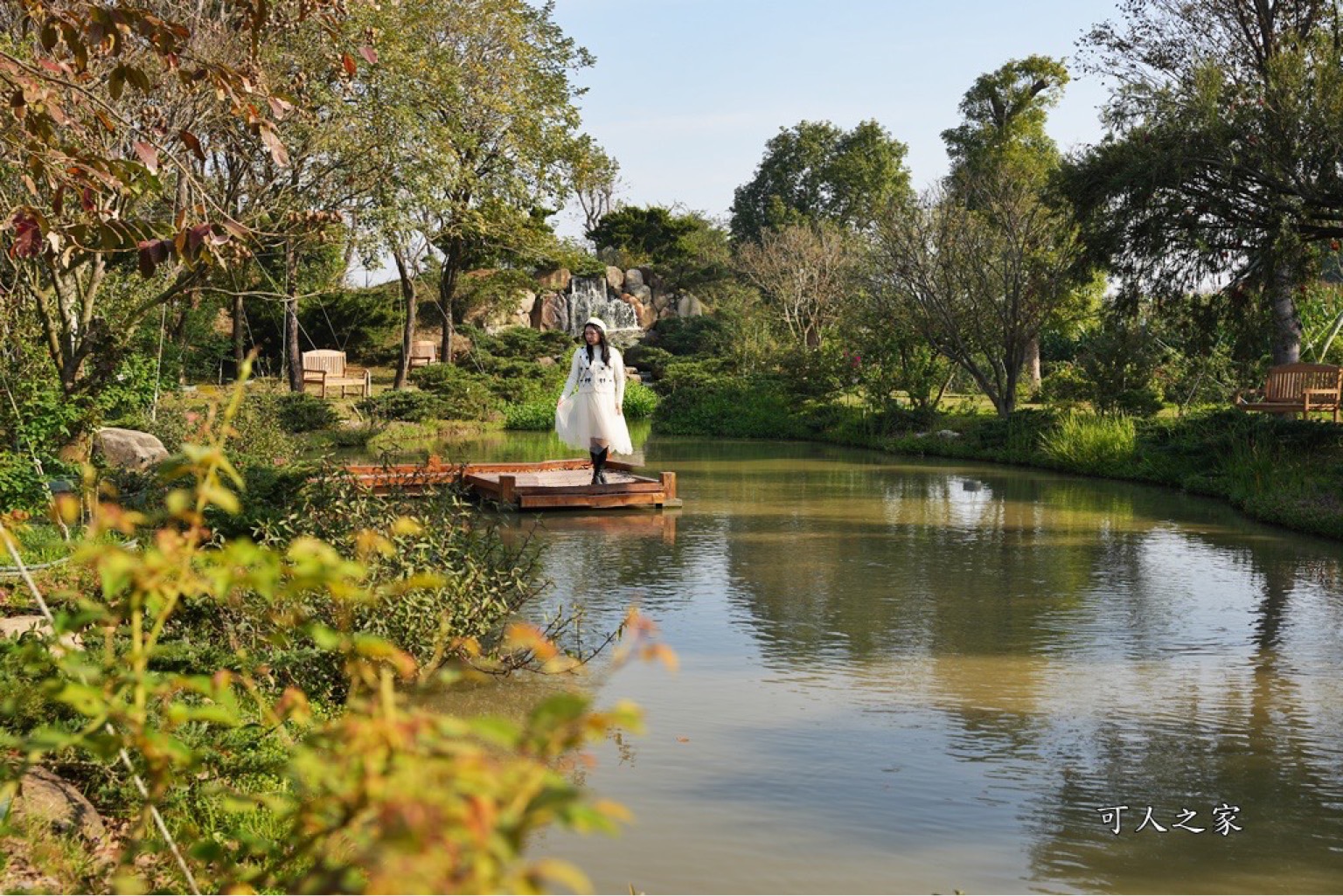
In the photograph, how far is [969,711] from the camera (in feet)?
21.0

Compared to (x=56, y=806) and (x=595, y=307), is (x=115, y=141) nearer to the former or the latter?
(x=56, y=806)

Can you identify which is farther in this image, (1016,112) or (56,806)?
(1016,112)

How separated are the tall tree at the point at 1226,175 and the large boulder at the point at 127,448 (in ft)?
35.5

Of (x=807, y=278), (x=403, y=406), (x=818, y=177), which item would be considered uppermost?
(x=818, y=177)

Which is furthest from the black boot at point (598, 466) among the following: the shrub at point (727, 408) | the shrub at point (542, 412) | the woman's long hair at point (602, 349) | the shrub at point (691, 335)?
the shrub at point (691, 335)

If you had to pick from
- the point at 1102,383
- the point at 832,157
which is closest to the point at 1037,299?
the point at 1102,383

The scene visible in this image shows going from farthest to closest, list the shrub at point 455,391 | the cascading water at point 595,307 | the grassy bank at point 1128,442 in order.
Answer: the cascading water at point 595,307 → the shrub at point 455,391 → the grassy bank at point 1128,442

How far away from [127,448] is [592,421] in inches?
182

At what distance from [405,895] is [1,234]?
8.10 metres

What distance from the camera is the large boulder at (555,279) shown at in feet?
136

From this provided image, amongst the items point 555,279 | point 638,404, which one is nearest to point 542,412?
point 638,404

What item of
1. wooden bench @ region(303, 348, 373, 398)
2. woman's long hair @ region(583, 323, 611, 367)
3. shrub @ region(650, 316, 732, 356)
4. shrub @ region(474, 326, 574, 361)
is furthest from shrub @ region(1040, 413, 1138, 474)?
shrub @ region(650, 316, 732, 356)

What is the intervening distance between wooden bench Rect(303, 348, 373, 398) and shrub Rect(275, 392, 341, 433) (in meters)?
2.51

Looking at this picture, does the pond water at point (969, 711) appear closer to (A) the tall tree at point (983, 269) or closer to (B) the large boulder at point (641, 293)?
(A) the tall tree at point (983, 269)
